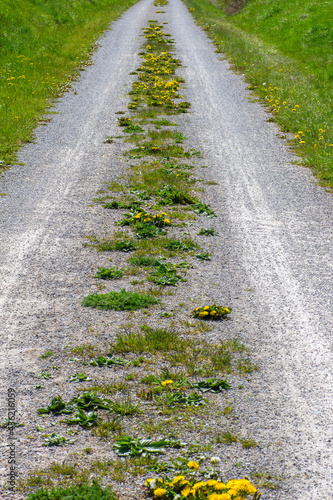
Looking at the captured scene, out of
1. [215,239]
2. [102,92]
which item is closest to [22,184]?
[215,239]

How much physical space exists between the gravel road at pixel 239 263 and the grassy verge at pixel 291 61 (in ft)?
2.19

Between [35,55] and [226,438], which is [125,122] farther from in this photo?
[226,438]

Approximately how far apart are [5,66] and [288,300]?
13.7 meters

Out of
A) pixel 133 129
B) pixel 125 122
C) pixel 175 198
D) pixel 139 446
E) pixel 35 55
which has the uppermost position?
pixel 35 55

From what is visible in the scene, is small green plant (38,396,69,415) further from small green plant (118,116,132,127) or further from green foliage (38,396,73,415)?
small green plant (118,116,132,127)

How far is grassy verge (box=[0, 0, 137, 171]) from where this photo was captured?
11.9 metres

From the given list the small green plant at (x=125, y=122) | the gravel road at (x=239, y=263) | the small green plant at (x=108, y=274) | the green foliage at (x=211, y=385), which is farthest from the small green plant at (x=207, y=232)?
the small green plant at (x=125, y=122)

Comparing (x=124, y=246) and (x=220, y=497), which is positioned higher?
(x=124, y=246)

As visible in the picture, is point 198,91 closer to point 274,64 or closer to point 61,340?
point 274,64

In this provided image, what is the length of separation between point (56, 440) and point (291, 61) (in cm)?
1923

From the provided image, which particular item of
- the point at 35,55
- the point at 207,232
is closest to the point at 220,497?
the point at 207,232

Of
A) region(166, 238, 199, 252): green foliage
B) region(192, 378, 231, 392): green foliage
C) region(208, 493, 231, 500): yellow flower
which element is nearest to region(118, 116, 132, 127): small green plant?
region(166, 238, 199, 252): green foliage

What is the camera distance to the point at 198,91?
53.0 feet

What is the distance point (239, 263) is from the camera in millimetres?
6492
